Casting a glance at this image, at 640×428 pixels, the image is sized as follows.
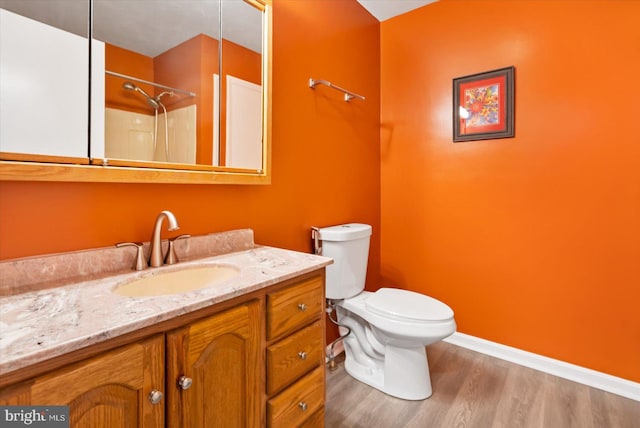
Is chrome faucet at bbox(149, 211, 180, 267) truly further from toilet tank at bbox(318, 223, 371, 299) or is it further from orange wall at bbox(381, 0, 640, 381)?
orange wall at bbox(381, 0, 640, 381)

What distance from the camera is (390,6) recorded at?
2256 millimetres

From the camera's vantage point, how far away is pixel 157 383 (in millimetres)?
708

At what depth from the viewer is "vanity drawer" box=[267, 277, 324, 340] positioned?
3.26ft

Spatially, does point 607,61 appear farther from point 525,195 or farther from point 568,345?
point 568,345

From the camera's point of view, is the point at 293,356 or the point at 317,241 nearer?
the point at 293,356

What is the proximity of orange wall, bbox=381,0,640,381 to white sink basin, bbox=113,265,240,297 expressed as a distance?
163 cm

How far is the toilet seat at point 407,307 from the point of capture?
155 centimetres

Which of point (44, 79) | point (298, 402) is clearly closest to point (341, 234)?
point (298, 402)

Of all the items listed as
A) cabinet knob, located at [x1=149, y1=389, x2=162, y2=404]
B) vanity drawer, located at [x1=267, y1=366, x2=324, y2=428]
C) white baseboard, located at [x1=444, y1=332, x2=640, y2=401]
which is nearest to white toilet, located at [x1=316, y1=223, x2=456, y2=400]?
vanity drawer, located at [x1=267, y1=366, x2=324, y2=428]

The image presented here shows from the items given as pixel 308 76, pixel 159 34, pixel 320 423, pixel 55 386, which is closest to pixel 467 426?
pixel 320 423

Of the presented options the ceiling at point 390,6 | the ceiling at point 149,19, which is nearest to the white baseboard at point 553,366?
the ceiling at point 149,19

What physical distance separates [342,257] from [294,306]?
0.75 meters

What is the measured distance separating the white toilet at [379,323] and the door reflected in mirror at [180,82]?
737 mm

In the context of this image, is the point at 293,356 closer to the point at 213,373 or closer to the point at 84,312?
the point at 213,373
